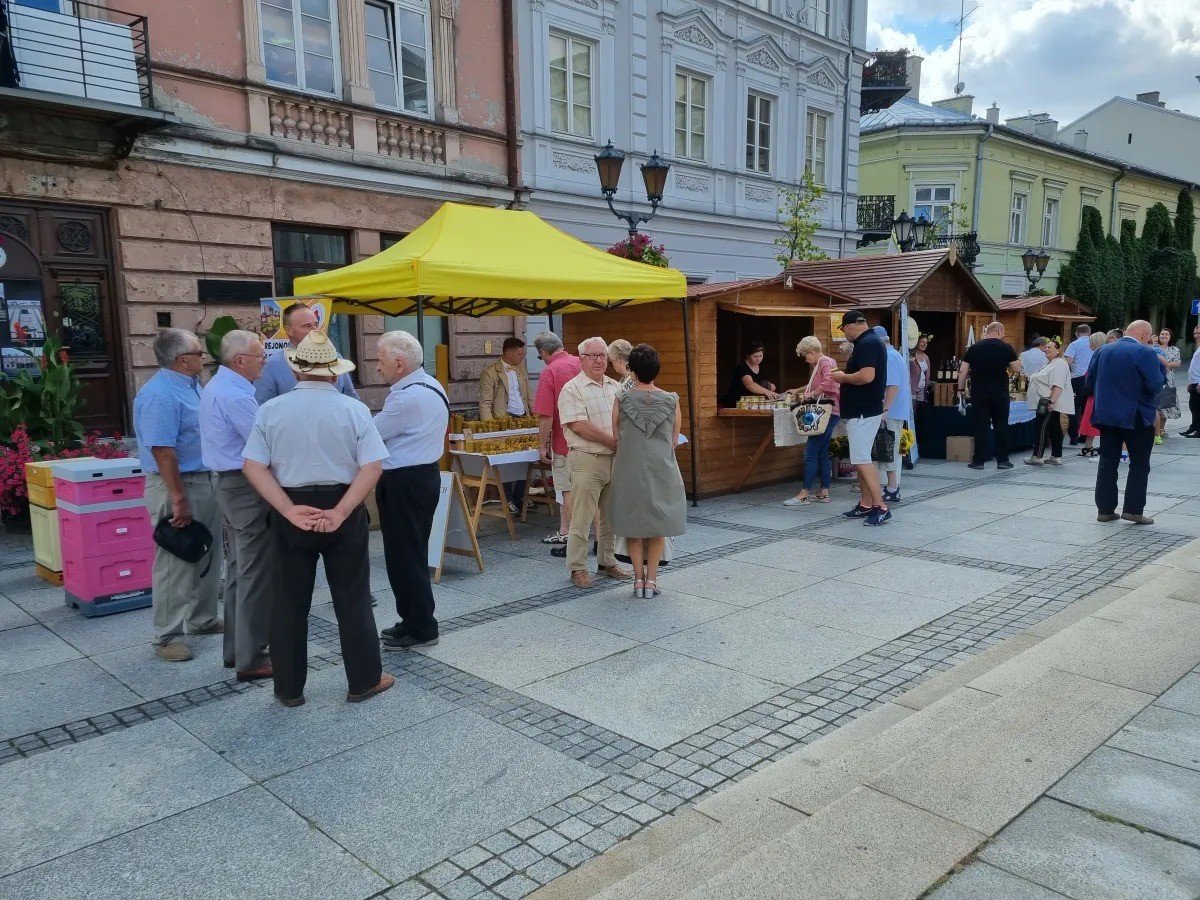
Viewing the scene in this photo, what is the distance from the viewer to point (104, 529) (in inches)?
222

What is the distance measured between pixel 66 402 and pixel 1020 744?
838 centimetres

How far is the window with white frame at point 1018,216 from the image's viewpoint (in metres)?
29.2

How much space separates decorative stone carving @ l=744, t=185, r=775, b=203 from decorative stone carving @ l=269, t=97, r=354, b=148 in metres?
9.02

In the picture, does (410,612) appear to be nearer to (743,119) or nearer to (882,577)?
(882,577)

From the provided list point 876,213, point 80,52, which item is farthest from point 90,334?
point 876,213

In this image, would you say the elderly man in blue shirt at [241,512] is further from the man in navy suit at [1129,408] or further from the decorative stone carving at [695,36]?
the decorative stone carving at [695,36]

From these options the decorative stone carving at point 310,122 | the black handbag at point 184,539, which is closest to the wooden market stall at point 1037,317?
the decorative stone carving at point 310,122

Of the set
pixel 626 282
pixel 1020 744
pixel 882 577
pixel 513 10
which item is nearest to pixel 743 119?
pixel 513 10

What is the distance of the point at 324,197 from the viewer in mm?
11859

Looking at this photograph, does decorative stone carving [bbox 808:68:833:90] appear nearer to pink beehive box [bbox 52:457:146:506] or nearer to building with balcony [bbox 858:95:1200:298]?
building with balcony [bbox 858:95:1200:298]

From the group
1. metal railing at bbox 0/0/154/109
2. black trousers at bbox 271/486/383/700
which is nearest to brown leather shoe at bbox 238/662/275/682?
black trousers at bbox 271/486/383/700

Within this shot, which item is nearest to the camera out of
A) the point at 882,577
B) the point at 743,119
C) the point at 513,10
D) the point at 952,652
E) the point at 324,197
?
the point at 952,652

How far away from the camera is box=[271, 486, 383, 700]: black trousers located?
3.99 metres

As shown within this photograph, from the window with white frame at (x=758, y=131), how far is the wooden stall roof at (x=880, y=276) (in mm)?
5444
